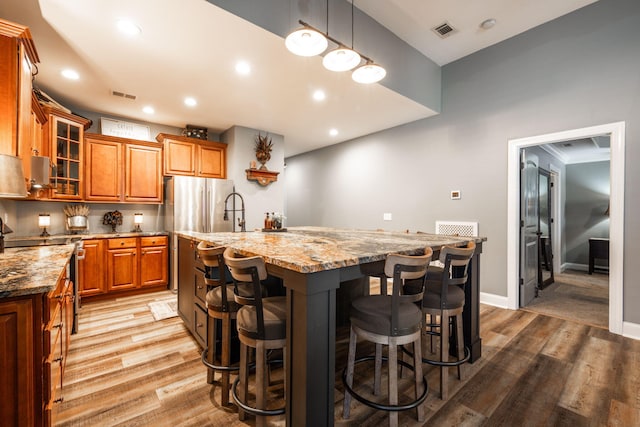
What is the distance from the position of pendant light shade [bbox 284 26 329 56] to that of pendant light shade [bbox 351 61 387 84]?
0.50 m

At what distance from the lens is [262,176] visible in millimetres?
4898

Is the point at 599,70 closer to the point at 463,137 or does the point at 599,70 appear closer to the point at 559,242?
the point at 463,137

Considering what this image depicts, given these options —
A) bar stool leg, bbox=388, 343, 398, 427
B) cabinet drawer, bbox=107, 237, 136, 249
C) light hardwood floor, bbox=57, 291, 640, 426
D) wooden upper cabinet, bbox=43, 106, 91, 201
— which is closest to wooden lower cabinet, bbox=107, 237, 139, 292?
cabinet drawer, bbox=107, 237, 136, 249

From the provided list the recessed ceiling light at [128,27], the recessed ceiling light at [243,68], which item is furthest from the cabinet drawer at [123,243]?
the recessed ceiling light at [243,68]

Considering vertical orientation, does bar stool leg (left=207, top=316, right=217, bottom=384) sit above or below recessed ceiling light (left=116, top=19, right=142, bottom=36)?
below

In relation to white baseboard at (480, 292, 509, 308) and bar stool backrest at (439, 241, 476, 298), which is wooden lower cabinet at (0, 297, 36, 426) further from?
white baseboard at (480, 292, 509, 308)

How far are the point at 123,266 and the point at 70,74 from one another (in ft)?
8.06

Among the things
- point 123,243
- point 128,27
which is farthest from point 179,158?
point 128,27

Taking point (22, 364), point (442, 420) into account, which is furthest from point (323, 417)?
point (22, 364)

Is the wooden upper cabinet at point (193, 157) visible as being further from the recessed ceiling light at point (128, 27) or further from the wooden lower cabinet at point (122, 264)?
the recessed ceiling light at point (128, 27)

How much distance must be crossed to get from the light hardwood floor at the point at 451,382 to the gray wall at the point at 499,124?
0.95m

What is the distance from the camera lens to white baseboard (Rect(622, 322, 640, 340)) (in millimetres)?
2617

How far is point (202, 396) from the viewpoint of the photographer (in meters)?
1.78

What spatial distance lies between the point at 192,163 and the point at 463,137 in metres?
4.26
